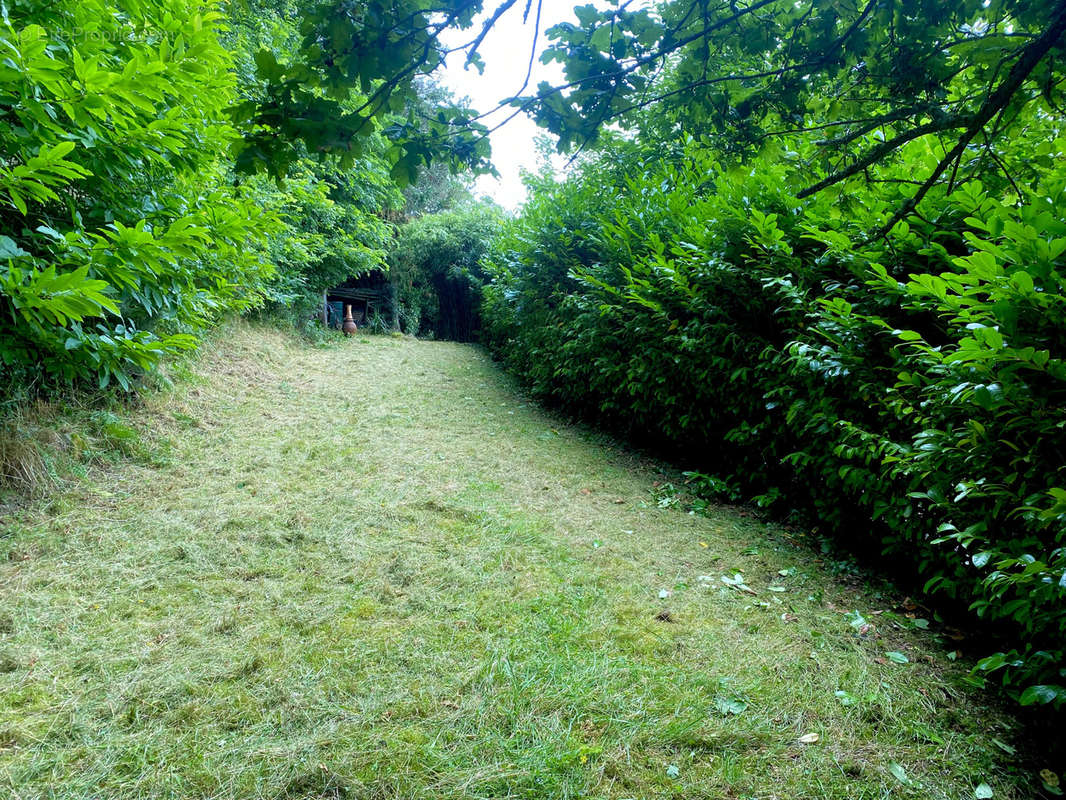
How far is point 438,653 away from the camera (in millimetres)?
2016

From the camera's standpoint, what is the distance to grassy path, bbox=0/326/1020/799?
150 cm

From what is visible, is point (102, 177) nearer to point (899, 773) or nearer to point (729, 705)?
point (729, 705)

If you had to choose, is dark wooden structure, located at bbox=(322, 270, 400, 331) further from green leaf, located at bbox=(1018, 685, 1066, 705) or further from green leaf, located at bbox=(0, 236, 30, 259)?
green leaf, located at bbox=(1018, 685, 1066, 705)

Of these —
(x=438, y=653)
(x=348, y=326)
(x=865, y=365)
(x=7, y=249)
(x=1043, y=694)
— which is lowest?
(x=438, y=653)

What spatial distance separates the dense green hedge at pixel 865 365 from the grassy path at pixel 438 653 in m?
0.43

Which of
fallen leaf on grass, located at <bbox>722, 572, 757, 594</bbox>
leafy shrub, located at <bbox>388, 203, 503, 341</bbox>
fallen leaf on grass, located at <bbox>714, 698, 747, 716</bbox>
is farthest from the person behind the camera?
leafy shrub, located at <bbox>388, 203, 503, 341</bbox>

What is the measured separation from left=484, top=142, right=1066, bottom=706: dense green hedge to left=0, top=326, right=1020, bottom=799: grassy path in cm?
43

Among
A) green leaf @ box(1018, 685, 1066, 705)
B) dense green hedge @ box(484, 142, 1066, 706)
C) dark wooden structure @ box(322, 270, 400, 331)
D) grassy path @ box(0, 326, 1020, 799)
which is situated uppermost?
dark wooden structure @ box(322, 270, 400, 331)

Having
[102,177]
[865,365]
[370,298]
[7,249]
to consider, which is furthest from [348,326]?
[865,365]

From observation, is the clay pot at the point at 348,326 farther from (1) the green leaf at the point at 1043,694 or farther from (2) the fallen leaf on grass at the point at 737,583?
(1) the green leaf at the point at 1043,694

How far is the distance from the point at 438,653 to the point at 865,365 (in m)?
2.45

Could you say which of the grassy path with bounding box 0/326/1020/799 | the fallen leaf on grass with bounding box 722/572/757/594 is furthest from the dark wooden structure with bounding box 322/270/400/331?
the fallen leaf on grass with bounding box 722/572/757/594

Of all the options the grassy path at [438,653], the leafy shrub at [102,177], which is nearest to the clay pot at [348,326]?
the leafy shrub at [102,177]

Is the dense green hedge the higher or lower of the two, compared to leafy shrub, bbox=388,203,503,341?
lower
